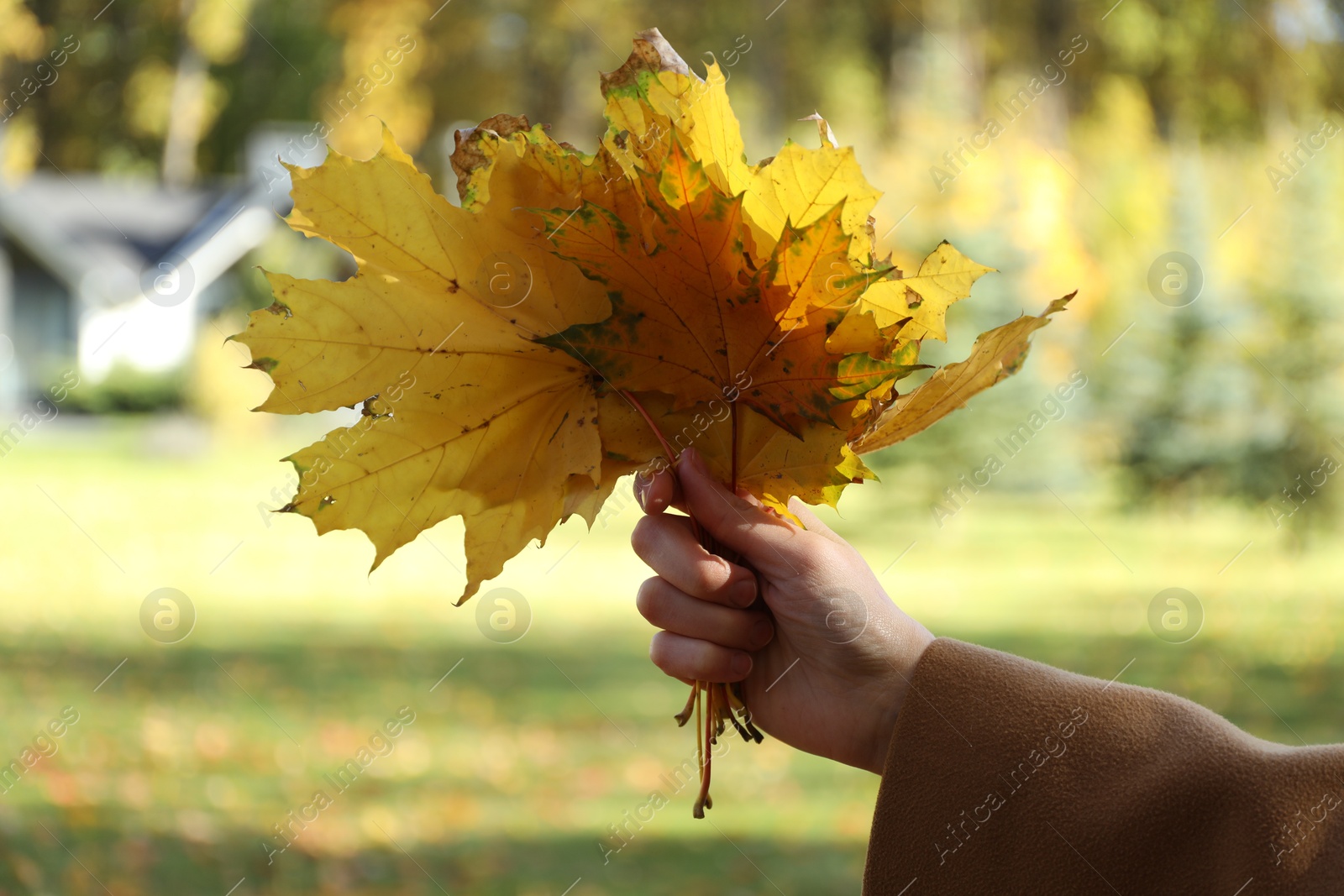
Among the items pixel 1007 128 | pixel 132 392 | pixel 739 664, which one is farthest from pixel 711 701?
pixel 132 392

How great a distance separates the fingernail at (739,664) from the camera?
1.71 meters

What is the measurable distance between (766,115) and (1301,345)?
663 inches

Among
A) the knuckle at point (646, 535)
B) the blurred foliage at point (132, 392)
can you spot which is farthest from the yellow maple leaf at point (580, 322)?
the blurred foliage at point (132, 392)

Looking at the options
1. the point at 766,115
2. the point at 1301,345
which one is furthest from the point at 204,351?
the point at 1301,345

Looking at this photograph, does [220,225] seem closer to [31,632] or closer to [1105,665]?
[31,632]

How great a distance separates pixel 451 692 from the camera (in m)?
8.02

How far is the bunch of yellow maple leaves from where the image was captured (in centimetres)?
143

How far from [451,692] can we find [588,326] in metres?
6.89

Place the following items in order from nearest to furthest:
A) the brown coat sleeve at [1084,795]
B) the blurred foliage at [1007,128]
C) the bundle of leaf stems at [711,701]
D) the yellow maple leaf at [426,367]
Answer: the brown coat sleeve at [1084,795] < the yellow maple leaf at [426,367] < the bundle of leaf stems at [711,701] < the blurred foliage at [1007,128]

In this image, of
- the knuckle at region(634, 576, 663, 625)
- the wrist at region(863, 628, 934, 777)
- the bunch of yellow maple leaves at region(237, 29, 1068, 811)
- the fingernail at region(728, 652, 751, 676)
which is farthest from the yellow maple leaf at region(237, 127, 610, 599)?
the wrist at region(863, 628, 934, 777)

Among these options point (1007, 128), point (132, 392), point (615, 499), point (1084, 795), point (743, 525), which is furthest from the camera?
point (132, 392)

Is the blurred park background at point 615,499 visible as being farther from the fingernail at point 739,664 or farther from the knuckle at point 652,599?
the fingernail at point 739,664

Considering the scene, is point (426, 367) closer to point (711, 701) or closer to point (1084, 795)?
point (711, 701)

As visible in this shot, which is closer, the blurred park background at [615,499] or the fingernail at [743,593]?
the fingernail at [743,593]
